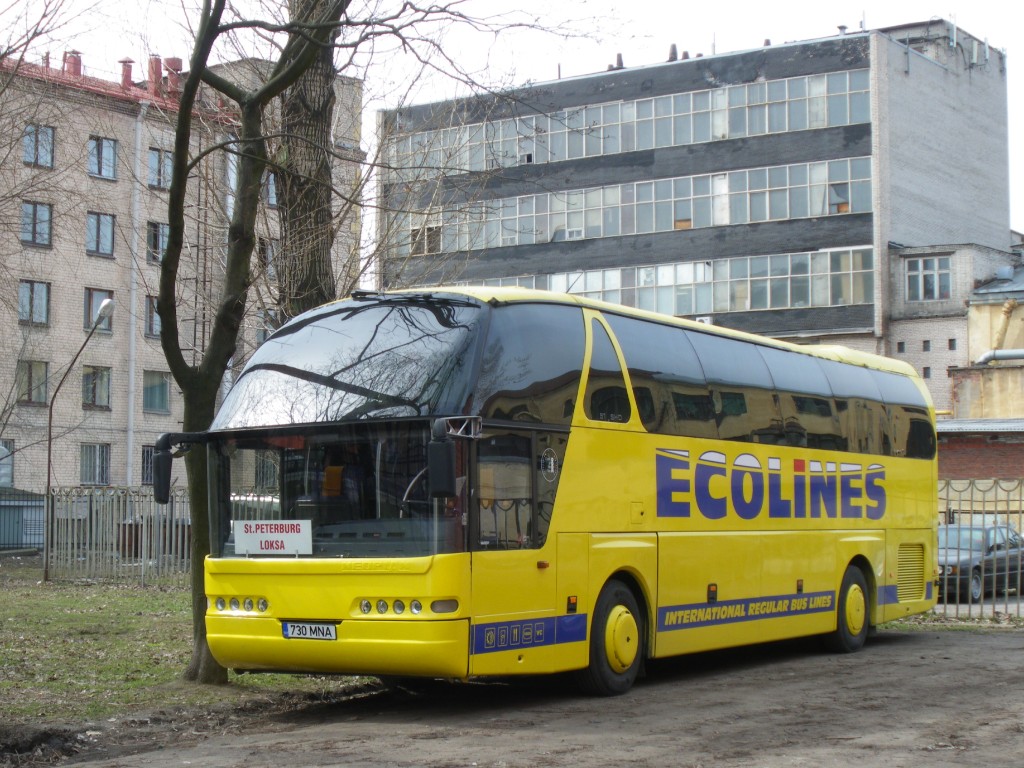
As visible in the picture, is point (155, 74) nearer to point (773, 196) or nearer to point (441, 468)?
point (441, 468)

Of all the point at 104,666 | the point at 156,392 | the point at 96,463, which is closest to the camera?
the point at 104,666

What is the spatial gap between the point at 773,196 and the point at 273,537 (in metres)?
50.2

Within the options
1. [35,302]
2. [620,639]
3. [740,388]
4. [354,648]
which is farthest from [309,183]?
[35,302]

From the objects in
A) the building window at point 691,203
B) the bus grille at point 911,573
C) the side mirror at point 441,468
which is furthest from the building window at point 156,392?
the side mirror at point 441,468

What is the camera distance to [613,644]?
13336mm

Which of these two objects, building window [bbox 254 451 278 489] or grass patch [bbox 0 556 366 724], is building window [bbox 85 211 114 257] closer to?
grass patch [bbox 0 556 366 724]

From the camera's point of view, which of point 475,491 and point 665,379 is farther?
point 665,379

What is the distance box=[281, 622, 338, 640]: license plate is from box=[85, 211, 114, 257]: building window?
50.1 m

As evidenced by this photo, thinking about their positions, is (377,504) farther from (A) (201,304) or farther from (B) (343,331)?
(A) (201,304)

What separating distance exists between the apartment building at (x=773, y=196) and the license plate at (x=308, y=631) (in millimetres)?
45471

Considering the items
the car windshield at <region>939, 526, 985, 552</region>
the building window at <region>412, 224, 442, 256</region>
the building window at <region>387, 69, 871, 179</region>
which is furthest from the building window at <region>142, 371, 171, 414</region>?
the car windshield at <region>939, 526, 985, 552</region>

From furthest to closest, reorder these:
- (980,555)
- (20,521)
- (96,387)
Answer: (96,387) → (20,521) → (980,555)

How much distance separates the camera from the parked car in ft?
77.4

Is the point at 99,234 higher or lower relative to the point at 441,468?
higher
